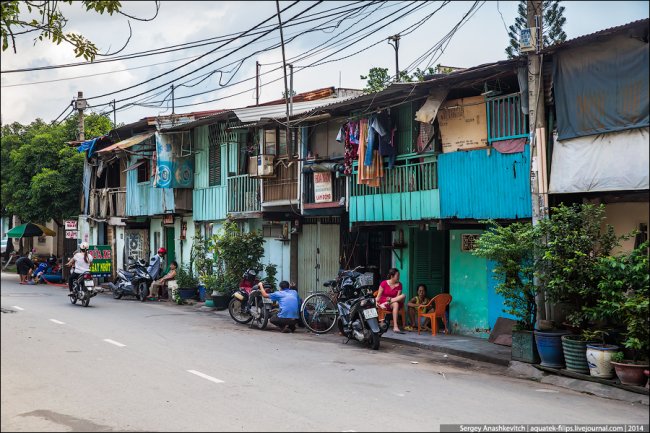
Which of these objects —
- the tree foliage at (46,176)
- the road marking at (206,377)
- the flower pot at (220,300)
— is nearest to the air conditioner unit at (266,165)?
the flower pot at (220,300)

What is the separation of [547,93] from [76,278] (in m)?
14.2

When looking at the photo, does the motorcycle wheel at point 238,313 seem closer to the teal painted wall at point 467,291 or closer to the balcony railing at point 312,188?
the balcony railing at point 312,188

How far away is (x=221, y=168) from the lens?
25219mm

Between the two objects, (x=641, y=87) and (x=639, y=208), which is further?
(x=639, y=208)

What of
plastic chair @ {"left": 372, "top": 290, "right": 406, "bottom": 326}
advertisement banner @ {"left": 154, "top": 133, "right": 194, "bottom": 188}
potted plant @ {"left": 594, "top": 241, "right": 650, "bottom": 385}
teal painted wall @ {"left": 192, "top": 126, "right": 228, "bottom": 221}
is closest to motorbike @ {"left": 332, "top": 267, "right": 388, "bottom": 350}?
plastic chair @ {"left": 372, "top": 290, "right": 406, "bottom": 326}

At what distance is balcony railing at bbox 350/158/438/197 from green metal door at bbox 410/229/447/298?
1408 millimetres

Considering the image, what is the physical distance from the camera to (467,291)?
52.9ft

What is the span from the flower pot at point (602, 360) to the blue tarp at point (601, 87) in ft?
10.4

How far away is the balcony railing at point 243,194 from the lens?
23000 millimetres

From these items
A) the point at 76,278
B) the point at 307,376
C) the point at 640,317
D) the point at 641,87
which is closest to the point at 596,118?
the point at 641,87

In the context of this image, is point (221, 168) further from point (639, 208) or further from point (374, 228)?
point (639, 208)

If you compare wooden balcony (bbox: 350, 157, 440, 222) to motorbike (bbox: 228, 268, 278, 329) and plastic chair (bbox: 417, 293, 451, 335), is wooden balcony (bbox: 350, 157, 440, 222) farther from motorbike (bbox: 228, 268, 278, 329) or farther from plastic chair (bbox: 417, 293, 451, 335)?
motorbike (bbox: 228, 268, 278, 329)

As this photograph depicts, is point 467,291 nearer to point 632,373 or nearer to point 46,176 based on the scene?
point 632,373

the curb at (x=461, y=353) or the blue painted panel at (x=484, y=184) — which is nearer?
the curb at (x=461, y=353)
